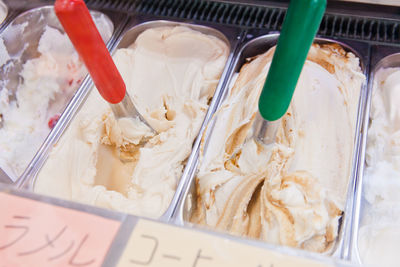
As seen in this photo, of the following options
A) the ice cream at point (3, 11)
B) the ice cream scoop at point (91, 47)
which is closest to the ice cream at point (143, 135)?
the ice cream scoop at point (91, 47)

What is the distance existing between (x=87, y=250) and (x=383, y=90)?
1.33 m

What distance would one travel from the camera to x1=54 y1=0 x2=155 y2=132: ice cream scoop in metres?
0.71

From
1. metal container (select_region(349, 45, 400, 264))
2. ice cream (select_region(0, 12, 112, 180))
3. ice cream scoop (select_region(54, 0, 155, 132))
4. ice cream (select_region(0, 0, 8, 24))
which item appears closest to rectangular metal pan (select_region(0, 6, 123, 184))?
ice cream (select_region(0, 12, 112, 180))

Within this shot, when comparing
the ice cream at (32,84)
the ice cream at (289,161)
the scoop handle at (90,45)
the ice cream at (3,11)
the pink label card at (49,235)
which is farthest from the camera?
the ice cream at (3,11)

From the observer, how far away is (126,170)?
136 centimetres

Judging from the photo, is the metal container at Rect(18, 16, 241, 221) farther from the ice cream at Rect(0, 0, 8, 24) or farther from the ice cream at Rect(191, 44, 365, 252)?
the ice cream at Rect(0, 0, 8, 24)

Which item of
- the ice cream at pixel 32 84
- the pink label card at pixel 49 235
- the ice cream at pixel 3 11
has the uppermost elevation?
the ice cream at pixel 3 11

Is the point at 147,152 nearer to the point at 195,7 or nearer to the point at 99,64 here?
the point at 99,64

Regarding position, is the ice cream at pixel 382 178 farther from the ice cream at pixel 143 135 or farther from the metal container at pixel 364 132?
the ice cream at pixel 143 135

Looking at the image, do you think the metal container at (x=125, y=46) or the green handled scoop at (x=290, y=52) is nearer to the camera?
the green handled scoop at (x=290, y=52)

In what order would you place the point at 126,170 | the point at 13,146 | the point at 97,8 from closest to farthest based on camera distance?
the point at 126,170
the point at 13,146
the point at 97,8

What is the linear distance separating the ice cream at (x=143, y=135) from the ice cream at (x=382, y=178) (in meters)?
0.61

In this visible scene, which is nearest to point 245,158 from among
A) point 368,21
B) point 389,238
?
point 389,238

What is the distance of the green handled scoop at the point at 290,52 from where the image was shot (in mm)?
562
